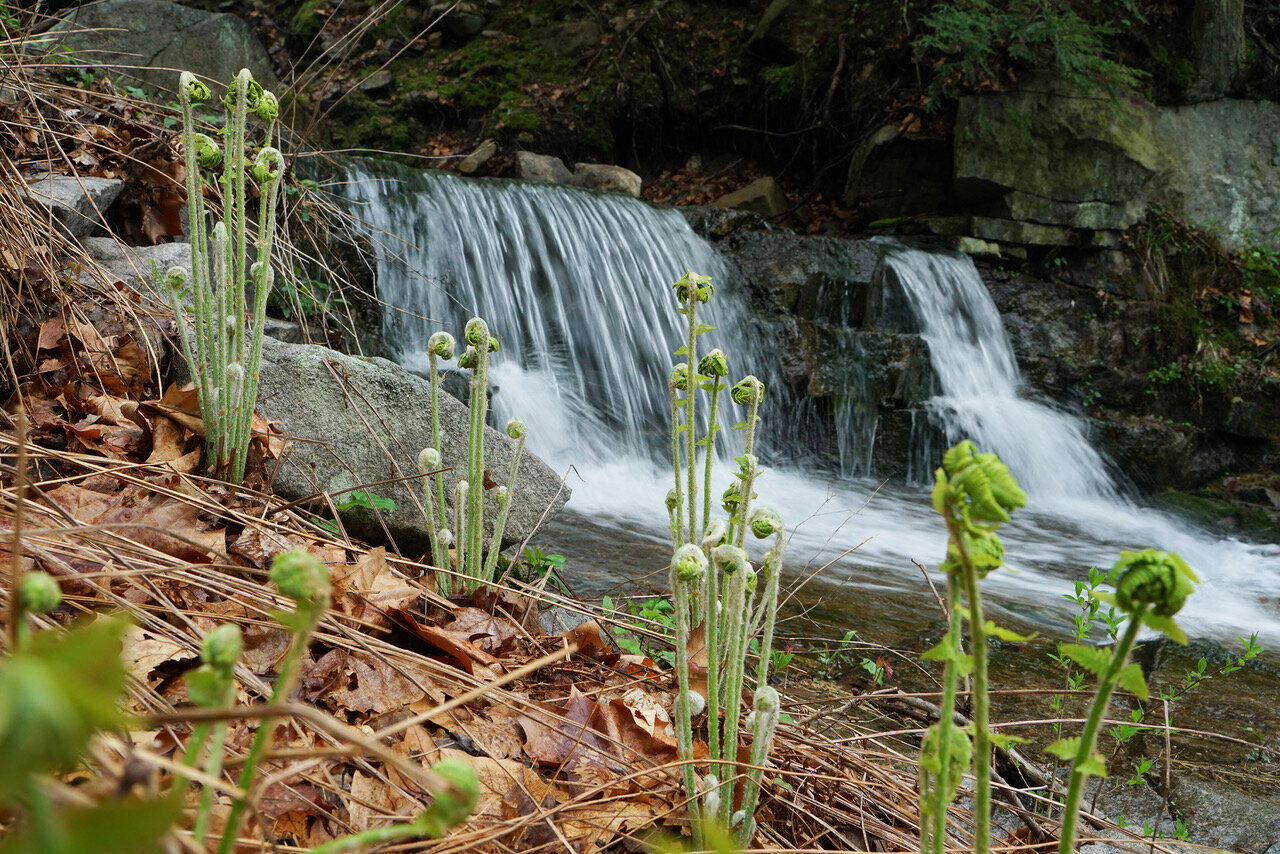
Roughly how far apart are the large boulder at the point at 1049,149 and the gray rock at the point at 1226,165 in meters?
0.69

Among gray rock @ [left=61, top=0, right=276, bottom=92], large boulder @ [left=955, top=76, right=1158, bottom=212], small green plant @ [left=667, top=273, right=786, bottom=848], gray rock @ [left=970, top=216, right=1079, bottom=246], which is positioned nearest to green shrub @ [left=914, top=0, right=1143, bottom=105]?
large boulder @ [left=955, top=76, right=1158, bottom=212]

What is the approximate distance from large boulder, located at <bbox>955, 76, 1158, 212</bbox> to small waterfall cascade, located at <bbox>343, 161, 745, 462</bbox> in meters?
3.16

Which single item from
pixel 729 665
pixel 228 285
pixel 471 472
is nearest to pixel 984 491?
pixel 729 665

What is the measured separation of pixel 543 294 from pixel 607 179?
2667mm

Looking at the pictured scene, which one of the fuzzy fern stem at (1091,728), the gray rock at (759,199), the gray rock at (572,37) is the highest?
the gray rock at (572,37)

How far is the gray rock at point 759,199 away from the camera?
900cm

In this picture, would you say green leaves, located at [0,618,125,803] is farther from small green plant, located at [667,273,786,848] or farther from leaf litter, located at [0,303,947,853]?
small green plant, located at [667,273,786,848]

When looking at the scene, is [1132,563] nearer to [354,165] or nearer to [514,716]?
[514,716]

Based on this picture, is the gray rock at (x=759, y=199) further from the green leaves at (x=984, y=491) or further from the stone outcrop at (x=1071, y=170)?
the green leaves at (x=984, y=491)

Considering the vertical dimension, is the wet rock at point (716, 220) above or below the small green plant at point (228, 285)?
above

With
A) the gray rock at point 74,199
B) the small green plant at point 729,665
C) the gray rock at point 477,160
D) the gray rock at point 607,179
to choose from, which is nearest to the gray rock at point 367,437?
the gray rock at point 74,199

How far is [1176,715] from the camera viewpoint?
3.03 meters

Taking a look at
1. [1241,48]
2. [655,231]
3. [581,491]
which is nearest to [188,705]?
[581,491]

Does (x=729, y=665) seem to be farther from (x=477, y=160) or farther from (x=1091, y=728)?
(x=477, y=160)
